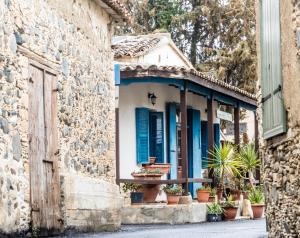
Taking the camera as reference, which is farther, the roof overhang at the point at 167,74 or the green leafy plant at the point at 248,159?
the green leafy plant at the point at 248,159

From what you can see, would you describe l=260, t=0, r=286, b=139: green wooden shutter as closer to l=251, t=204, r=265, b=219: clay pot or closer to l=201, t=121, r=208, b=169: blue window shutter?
l=251, t=204, r=265, b=219: clay pot

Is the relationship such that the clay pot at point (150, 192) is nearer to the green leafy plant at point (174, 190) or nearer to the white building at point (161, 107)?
the green leafy plant at point (174, 190)

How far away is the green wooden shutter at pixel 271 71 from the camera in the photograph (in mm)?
8773

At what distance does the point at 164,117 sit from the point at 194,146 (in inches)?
83.5

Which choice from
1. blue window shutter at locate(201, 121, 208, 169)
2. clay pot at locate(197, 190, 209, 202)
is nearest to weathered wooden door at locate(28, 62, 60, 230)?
clay pot at locate(197, 190, 209, 202)

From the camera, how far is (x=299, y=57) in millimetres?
7867

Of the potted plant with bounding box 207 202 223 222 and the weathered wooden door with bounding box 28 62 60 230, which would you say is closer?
the weathered wooden door with bounding box 28 62 60 230

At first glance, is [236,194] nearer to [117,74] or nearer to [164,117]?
[164,117]

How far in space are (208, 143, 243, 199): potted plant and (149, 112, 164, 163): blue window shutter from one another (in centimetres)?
143

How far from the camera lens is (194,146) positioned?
871 inches

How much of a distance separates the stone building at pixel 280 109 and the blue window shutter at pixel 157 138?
9.84 m

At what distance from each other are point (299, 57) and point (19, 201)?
465cm

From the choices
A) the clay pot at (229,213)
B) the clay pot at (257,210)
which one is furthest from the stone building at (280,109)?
the clay pot at (257,210)

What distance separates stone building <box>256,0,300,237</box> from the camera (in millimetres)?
8164
